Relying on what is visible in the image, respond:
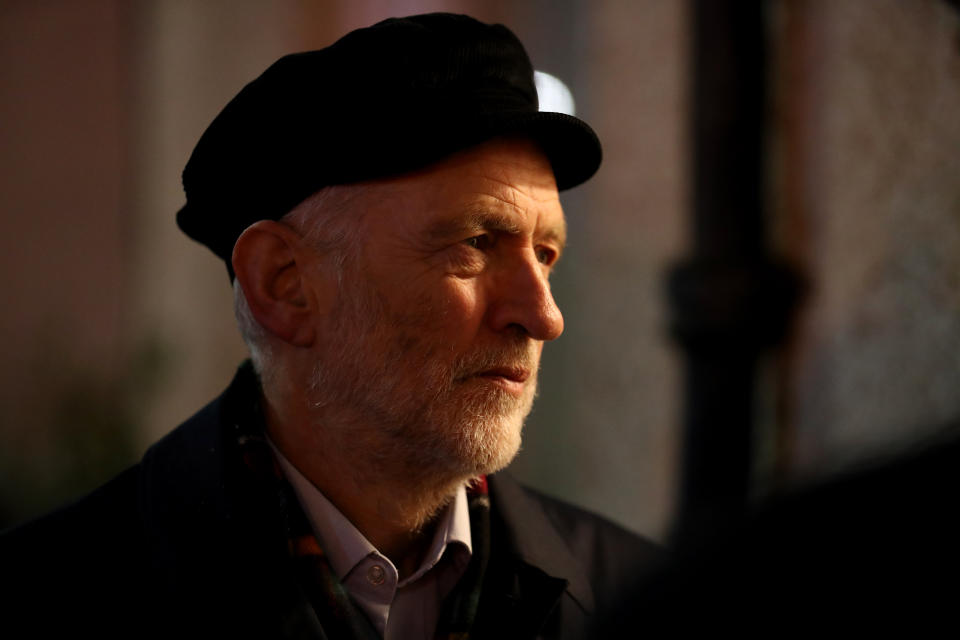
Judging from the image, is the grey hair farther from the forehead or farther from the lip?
the lip

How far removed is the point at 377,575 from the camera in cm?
126

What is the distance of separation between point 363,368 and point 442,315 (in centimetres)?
17

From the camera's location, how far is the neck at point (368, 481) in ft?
4.23

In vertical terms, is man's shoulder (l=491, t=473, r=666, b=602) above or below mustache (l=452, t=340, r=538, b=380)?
below

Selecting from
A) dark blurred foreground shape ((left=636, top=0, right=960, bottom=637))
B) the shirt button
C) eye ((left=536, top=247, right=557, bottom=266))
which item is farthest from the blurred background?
dark blurred foreground shape ((left=636, top=0, right=960, bottom=637))

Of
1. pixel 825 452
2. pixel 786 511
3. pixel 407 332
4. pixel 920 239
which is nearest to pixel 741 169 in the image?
pixel 920 239

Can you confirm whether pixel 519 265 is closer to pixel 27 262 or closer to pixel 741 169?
pixel 741 169

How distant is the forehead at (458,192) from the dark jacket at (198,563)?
0.47 m

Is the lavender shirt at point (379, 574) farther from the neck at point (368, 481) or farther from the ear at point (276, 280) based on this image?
the ear at point (276, 280)

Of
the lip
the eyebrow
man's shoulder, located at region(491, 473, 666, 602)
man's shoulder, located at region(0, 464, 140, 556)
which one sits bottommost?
man's shoulder, located at region(491, 473, 666, 602)

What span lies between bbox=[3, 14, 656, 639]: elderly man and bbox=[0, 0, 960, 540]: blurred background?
1042mm

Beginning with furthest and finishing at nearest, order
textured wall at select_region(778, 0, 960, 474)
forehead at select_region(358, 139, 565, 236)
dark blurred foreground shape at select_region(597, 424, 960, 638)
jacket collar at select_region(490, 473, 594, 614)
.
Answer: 1. textured wall at select_region(778, 0, 960, 474)
2. jacket collar at select_region(490, 473, 594, 614)
3. forehead at select_region(358, 139, 565, 236)
4. dark blurred foreground shape at select_region(597, 424, 960, 638)

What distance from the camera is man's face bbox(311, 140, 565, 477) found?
122 centimetres

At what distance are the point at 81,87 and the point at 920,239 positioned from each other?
2798 mm
